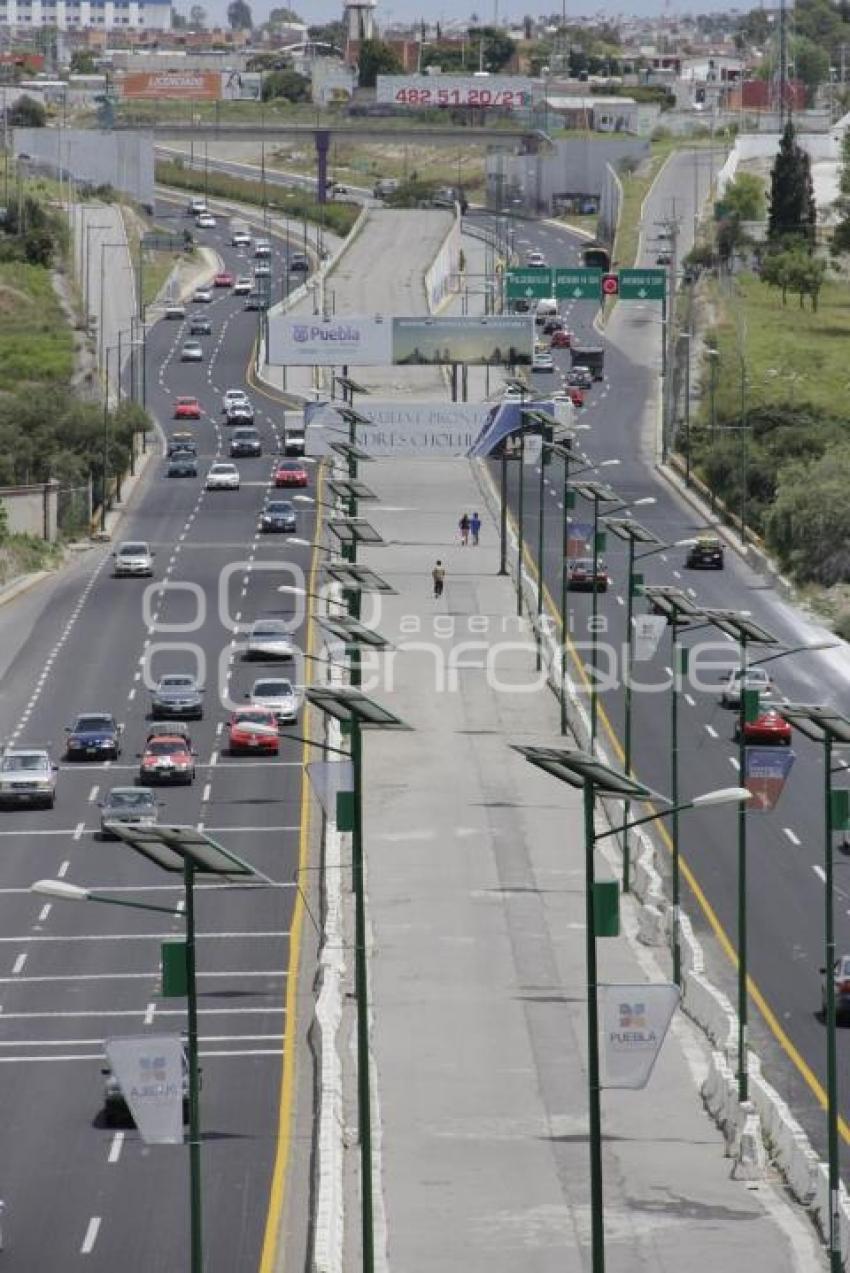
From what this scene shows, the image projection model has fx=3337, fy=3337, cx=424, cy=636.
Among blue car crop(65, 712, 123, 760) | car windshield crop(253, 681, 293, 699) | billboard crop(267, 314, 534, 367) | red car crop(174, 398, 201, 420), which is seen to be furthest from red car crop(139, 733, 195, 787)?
red car crop(174, 398, 201, 420)

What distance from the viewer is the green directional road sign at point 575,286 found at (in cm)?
14262

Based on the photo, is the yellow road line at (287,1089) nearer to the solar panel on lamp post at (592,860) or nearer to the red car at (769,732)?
the solar panel on lamp post at (592,860)

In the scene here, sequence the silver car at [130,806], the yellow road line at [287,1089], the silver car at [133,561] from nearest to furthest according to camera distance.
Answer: the yellow road line at [287,1089] → the silver car at [130,806] → the silver car at [133,561]

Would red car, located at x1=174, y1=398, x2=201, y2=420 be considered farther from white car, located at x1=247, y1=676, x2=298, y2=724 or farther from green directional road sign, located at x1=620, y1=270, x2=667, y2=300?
white car, located at x1=247, y1=676, x2=298, y2=724

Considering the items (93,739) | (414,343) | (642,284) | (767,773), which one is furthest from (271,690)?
(414,343)

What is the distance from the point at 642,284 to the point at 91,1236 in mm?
106831

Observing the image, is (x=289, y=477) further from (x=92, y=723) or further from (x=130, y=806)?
(x=130, y=806)

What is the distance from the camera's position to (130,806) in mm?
65688

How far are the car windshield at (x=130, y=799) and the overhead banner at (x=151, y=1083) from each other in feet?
117

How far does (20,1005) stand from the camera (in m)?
52.0

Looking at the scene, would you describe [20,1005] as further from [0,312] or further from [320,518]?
[0,312]

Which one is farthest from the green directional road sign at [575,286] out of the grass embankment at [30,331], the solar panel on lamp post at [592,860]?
the solar panel on lamp post at [592,860]

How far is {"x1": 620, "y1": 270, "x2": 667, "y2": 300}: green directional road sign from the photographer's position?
142 metres

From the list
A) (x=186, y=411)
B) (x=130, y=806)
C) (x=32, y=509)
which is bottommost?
(x=186, y=411)
